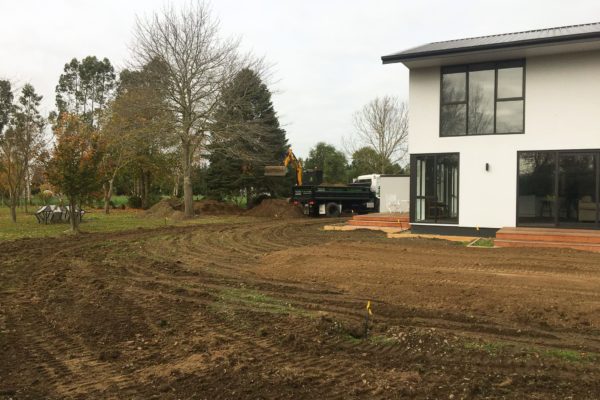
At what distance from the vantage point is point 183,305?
6.59 metres

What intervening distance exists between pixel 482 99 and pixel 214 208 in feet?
62.6

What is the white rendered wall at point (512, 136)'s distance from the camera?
12891mm

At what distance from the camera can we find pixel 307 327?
5.35m

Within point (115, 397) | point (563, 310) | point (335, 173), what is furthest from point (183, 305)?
point (335, 173)

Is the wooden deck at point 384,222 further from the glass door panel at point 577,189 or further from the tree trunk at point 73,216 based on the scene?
the tree trunk at point 73,216

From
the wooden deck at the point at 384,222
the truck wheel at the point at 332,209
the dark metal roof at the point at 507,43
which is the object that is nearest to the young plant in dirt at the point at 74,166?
the wooden deck at the point at 384,222

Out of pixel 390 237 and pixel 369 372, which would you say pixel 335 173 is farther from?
pixel 369 372

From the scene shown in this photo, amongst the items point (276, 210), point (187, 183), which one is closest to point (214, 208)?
point (276, 210)

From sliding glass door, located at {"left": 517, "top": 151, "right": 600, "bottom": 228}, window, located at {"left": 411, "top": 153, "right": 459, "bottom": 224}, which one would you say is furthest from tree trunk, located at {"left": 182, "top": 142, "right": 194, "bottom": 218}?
sliding glass door, located at {"left": 517, "top": 151, "right": 600, "bottom": 228}

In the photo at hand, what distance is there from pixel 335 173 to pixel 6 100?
30.1 meters

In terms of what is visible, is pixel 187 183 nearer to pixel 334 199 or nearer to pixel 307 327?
pixel 334 199

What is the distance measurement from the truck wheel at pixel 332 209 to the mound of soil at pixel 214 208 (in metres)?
6.49

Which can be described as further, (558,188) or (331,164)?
(331,164)

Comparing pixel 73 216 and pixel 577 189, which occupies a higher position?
pixel 577 189
